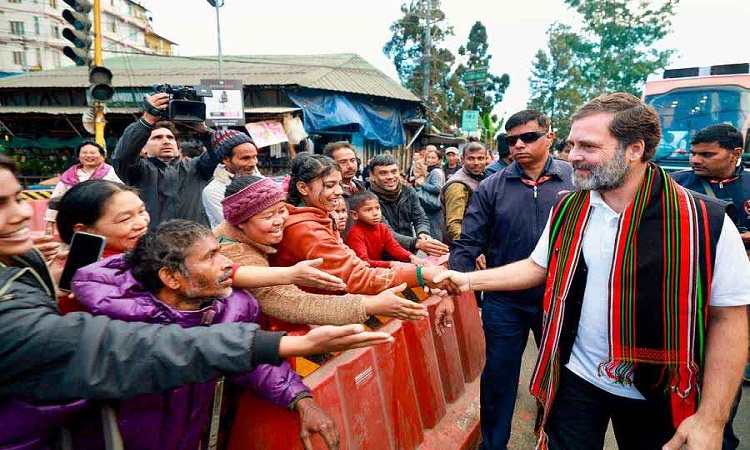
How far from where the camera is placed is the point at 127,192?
2170 mm

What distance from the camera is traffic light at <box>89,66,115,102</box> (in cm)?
691

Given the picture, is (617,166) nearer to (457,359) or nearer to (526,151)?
(526,151)

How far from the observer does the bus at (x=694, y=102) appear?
867 centimetres

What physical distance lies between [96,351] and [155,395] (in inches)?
19.5

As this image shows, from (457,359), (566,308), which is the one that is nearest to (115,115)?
(457,359)

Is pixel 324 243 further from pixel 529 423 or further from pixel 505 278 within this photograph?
pixel 529 423

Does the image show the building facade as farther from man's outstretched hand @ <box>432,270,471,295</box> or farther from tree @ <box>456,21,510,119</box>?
man's outstretched hand @ <box>432,270,471,295</box>

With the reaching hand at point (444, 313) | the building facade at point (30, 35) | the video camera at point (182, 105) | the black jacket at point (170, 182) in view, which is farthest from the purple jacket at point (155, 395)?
the building facade at point (30, 35)

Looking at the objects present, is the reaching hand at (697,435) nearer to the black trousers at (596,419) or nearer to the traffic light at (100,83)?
the black trousers at (596,419)

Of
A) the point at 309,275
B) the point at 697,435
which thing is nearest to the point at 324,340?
the point at 309,275

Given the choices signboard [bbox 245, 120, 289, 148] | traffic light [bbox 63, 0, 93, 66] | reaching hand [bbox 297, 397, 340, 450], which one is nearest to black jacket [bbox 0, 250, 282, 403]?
reaching hand [bbox 297, 397, 340, 450]

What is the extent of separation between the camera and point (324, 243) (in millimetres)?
2312

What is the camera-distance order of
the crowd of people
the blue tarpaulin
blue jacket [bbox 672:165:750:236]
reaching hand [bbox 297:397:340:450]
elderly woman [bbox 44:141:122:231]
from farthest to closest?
the blue tarpaulin
elderly woman [bbox 44:141:122:231]
blue jacket [bbox 672:165:750:236]
reaching hand [bbox 297:397:340:450]
the crowd of people

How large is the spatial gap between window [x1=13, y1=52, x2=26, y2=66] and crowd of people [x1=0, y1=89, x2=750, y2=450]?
230 feet
